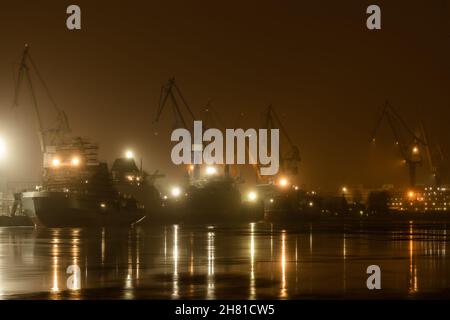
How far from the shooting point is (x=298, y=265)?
29328 millimetres

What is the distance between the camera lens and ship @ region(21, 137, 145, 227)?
109 metres

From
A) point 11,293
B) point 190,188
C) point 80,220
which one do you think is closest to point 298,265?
point 11,293

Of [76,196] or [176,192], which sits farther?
[176,192]

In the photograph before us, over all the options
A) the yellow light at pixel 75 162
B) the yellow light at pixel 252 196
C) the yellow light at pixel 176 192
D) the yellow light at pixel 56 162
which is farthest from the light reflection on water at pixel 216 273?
the yellow light at pixel 252 196

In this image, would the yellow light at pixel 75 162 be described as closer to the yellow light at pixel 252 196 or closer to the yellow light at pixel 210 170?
the yellow light at pixel 210 170

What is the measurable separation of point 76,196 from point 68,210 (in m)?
5.40

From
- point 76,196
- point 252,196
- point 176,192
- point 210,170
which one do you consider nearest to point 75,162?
point 76,196

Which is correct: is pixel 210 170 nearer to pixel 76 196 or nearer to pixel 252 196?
pixel 252 196

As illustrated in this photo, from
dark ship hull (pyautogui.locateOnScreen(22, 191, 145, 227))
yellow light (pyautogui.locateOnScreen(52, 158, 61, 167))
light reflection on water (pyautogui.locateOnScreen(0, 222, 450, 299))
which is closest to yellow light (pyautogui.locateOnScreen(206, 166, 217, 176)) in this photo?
yellow light (pyautogui.locateOnScreen(52, 158, 61, 167))

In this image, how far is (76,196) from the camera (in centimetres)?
11612

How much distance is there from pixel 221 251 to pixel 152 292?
17.4 m

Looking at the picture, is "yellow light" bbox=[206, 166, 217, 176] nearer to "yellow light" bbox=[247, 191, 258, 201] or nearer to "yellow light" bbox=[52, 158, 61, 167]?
"yellow light" bbox=[247, 191, 258, 201]
